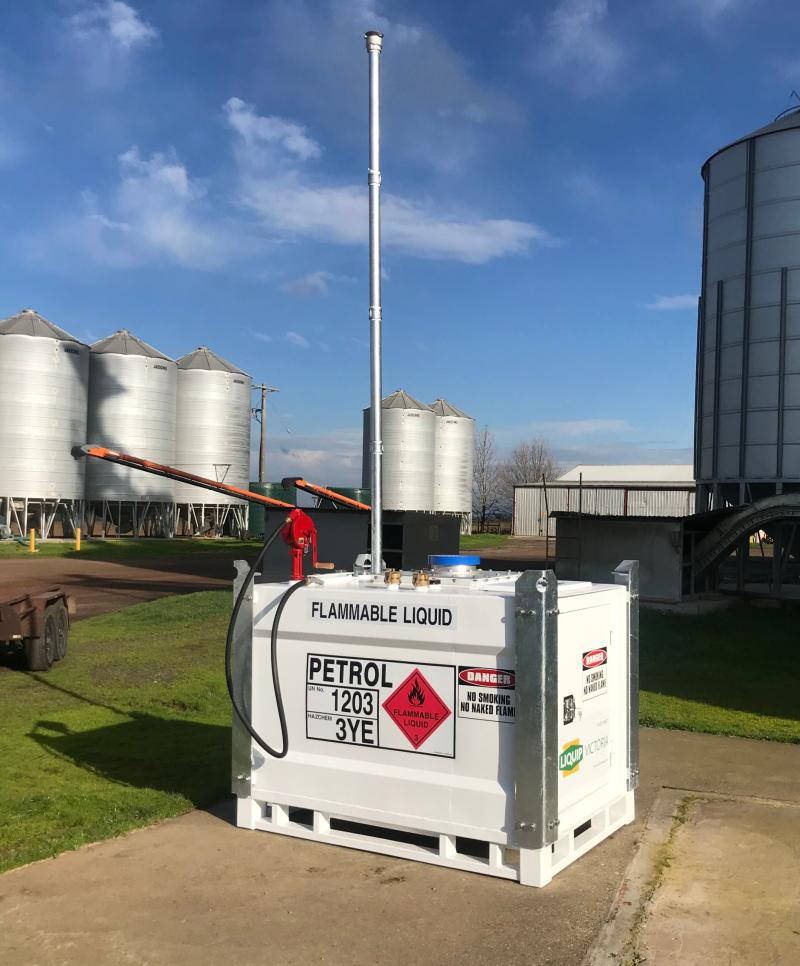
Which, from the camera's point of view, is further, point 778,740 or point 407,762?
point 778,740

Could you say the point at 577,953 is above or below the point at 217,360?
below

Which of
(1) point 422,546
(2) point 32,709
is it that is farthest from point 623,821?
(1) point 422,546

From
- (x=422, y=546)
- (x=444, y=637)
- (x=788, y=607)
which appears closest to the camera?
(x=444, y=637)

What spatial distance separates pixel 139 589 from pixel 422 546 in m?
8.27

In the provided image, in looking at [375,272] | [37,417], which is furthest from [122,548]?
[375,272]

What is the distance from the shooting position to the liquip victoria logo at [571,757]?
561cm

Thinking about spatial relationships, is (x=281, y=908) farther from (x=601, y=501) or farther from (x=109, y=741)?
(x=601, y=501)

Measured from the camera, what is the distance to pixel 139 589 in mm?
25391

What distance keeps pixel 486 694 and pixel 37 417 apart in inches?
1759

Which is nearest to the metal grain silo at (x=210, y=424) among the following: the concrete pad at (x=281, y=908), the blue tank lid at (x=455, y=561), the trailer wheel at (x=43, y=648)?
the trailer wheel at (x=43, y=648)

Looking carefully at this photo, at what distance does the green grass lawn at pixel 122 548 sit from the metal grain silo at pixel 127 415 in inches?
114

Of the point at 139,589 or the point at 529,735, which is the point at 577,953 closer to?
the point at 529,735

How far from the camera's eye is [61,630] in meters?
13.6

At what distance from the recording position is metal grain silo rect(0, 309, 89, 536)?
45.6 metres
